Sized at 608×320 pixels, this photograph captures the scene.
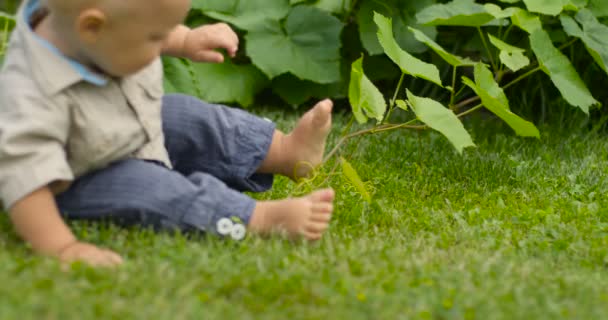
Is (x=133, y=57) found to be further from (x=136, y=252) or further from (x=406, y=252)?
(x=406, y=252)

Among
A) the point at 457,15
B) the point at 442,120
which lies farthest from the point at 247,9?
the point at 442,120

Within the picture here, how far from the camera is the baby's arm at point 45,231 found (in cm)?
157

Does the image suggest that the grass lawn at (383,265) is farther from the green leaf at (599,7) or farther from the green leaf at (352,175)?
the green leaf at (599,7)

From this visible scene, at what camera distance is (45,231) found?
158 centimetres

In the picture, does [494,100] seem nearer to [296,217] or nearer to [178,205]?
[296,217]

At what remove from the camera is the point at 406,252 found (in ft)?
5.98

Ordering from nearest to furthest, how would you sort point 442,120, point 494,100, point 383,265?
point 383,265 → point 442,120 → point 494,100

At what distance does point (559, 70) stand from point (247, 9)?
120cm

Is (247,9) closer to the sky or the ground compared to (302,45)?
closer to the sky

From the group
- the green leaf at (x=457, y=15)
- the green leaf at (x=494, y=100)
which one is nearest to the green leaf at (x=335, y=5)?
the green leaf at (x=457, y=15)

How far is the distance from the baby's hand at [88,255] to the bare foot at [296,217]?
0.33 metres

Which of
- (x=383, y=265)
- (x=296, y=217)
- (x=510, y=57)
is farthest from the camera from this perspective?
(x=510, y=57)

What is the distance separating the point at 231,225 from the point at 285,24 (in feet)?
5.66

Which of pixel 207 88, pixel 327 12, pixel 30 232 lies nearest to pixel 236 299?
pixel 30 232
